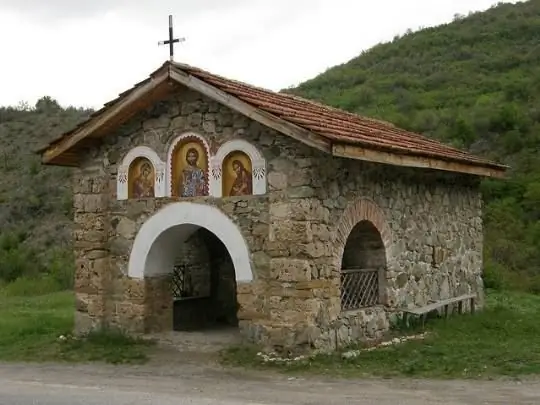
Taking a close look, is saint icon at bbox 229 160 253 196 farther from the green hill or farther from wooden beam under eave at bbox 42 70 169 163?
the green hill

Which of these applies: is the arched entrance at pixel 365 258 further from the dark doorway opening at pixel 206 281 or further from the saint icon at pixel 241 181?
the dark doorway opening at pixel 206 281

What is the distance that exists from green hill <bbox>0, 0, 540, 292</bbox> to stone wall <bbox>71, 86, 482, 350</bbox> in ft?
22.3

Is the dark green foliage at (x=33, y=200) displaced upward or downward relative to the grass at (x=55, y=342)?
upward

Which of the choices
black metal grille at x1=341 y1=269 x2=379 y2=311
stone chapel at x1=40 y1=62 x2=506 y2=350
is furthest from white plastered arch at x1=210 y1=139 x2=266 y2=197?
black metal grille at x1=341 y1=269 x2=379 y2=311

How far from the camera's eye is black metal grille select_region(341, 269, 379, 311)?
10.1 metres

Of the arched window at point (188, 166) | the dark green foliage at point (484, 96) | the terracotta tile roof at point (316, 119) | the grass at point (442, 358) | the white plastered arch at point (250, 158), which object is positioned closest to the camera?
the grass at point (442, 358)

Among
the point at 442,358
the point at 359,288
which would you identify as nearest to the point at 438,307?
the point at 359,288

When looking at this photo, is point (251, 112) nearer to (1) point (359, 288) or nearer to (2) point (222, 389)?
(1) point (359, 288)

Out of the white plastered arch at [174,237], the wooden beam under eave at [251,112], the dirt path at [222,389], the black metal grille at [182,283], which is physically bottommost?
the dirt path at [222,389]

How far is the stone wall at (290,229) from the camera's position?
9109 mm

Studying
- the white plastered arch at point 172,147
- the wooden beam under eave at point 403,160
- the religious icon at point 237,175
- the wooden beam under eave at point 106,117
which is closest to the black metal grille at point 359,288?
the wooden beam under eave at point 403,160

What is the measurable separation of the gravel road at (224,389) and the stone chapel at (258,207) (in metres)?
1.10

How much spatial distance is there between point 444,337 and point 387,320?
0.82 m

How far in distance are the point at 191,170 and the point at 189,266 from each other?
3176 mm
